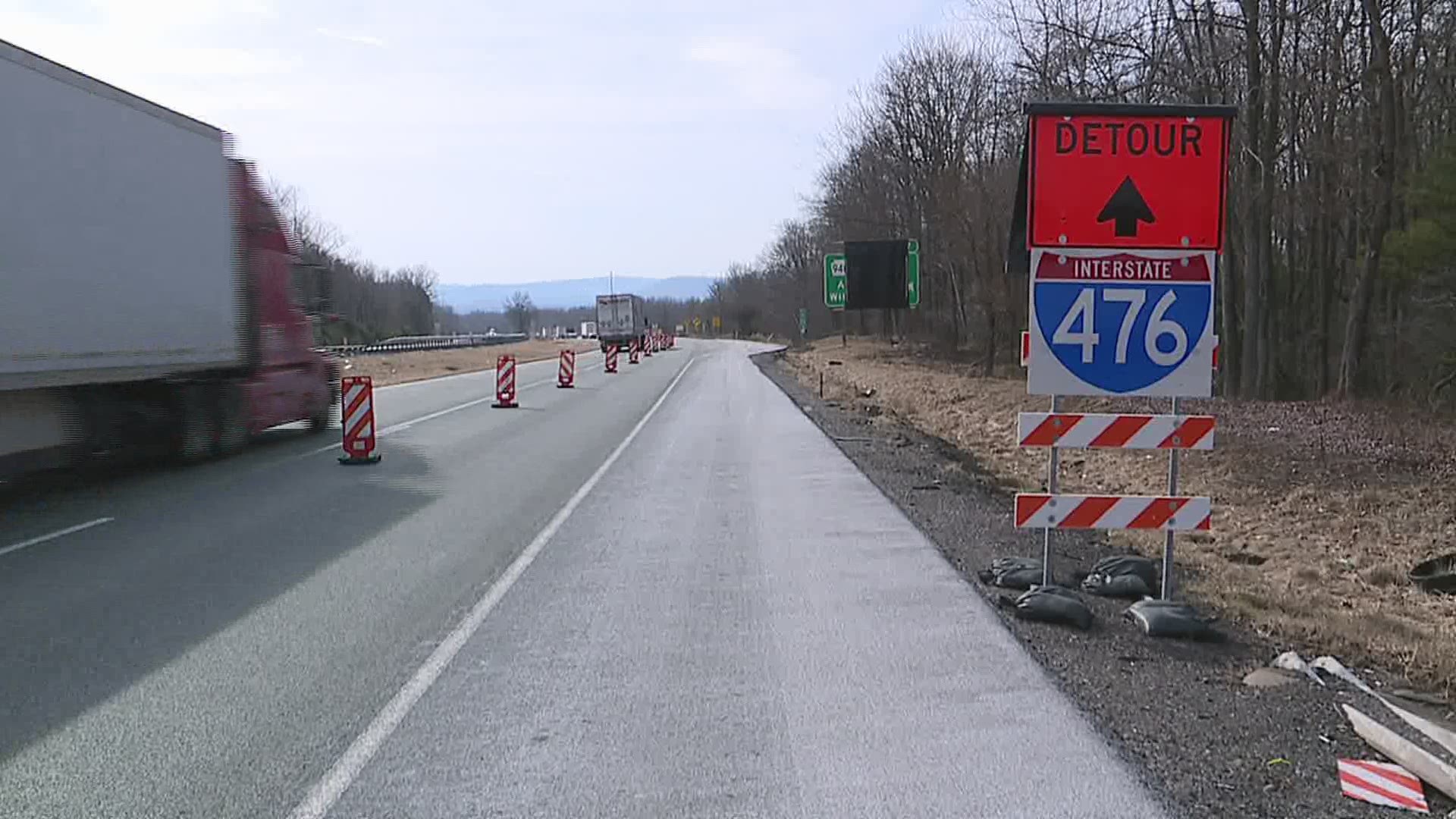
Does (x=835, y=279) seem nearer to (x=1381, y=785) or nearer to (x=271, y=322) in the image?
(x=271, y=322)

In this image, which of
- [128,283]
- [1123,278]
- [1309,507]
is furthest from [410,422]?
[1123,278]

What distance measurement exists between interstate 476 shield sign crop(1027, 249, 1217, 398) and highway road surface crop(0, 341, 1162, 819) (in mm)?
1668

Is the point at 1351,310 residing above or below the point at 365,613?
above

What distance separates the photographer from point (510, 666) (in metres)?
6.70

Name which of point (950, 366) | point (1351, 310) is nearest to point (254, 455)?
point (1351, 310)

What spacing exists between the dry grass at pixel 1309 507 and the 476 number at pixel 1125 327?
1.80m

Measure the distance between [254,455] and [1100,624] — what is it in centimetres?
1326

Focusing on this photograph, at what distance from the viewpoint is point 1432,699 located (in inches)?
239

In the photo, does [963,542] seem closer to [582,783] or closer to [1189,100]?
[582,783]

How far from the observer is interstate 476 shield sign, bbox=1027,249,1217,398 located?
7758 mm

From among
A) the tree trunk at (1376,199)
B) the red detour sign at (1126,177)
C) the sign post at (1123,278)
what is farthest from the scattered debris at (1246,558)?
the tree trunk at (1376,199)

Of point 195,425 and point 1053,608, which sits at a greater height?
point 195,425

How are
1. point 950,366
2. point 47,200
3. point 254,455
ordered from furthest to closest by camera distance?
point 950,366 → point 254,455 → point 47,200

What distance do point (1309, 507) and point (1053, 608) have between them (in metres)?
7.81
